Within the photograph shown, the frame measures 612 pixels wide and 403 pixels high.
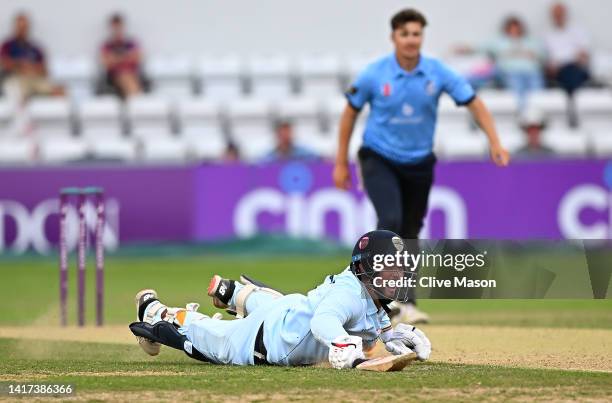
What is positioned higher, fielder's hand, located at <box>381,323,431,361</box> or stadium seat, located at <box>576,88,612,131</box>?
stadium seat, located at <box>576,88,612,131</box>

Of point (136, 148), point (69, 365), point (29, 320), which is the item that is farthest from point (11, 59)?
point (69, 365)

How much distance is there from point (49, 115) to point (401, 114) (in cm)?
1034

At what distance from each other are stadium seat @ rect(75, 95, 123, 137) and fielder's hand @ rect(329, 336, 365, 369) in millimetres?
13093

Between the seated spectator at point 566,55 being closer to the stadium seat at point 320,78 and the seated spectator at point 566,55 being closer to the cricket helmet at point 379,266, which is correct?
the stadium seat at point 320,78

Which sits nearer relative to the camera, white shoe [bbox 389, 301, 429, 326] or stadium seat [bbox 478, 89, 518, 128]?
white shoe [bbox 389, 301, 429, 326]

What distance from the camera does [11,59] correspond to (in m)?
20.0

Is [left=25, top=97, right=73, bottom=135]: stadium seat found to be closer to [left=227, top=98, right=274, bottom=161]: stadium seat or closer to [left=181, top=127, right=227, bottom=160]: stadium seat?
[left=181, top=127, right=227, bottom=160]: stadium seat

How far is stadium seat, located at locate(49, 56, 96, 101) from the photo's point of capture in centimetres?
2088

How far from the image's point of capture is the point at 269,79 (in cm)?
2123

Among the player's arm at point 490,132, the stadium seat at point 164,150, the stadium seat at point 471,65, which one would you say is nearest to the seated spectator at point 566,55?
the stadium seat at point 471,65

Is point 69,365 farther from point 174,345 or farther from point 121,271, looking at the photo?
point 121,271

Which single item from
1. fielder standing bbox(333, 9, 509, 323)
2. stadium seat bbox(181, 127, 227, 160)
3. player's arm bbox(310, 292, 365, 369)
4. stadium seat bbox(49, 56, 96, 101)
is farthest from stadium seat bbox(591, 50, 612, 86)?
player's arm bbox(310, 292, 365, 369)

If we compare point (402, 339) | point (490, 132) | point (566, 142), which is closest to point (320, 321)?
point (402, 339)

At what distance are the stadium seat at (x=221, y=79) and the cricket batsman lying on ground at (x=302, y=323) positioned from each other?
13055 mm
